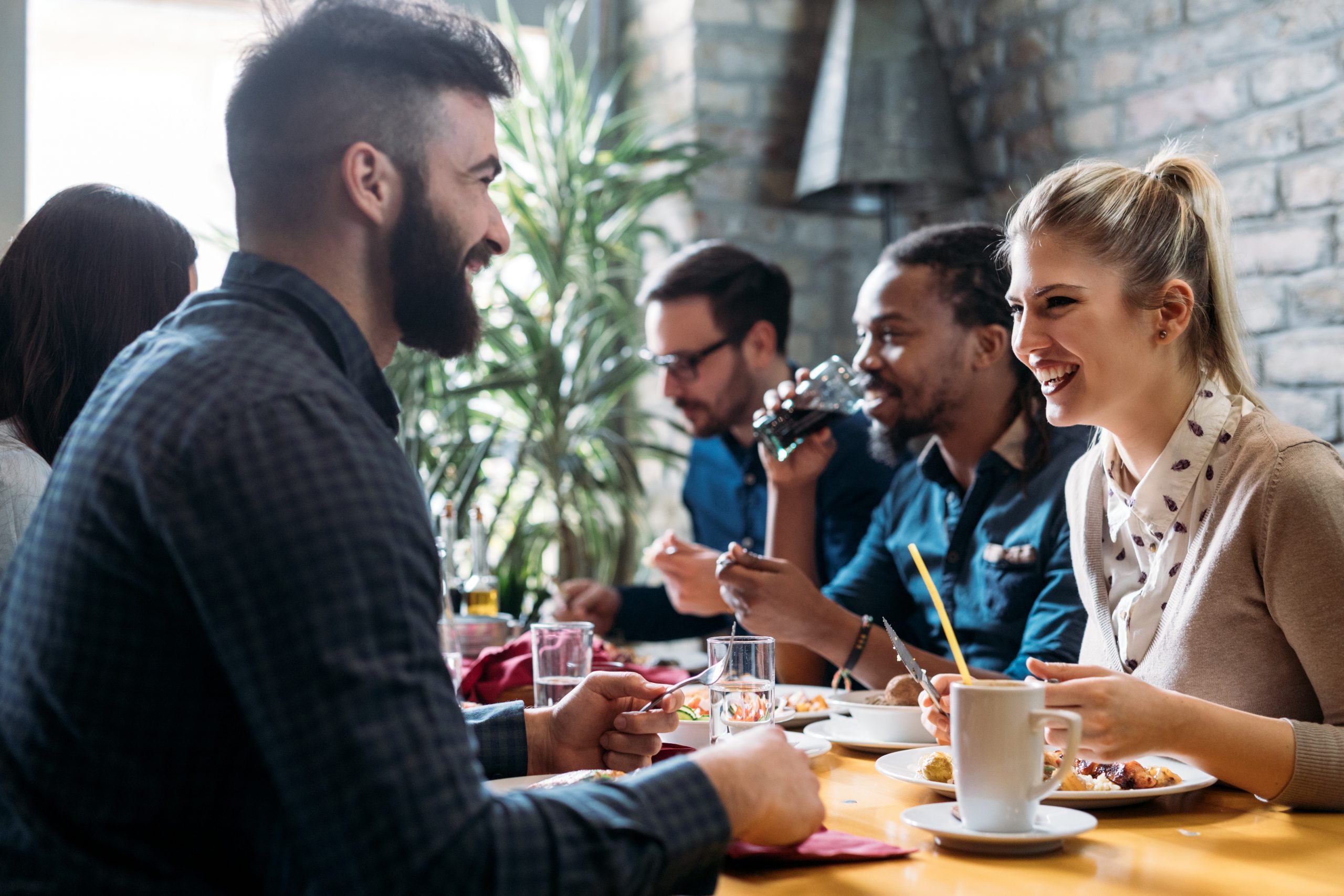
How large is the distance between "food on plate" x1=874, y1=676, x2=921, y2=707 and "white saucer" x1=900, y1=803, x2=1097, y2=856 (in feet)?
1.39

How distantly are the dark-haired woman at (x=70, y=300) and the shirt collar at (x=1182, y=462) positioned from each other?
52.8 inches

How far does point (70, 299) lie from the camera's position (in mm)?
1694

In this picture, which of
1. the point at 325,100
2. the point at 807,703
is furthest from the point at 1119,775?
the point at 325,100

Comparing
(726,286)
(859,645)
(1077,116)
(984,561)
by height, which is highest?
(1077,116)

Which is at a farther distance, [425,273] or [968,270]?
[968,270]

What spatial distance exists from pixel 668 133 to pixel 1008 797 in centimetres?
342

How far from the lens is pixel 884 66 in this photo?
383 centimetres

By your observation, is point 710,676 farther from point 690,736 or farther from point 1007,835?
point 1007,835

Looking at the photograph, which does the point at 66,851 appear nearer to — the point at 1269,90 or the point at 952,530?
the point at 952,530

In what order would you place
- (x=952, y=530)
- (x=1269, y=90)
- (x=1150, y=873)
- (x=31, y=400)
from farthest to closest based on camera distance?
(x=1269, y=90)
(x=952, y=530)
(x=31, y=400)
(x=1150, y=873)

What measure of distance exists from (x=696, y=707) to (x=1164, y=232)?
83 cm

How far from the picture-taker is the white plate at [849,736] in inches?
54.7

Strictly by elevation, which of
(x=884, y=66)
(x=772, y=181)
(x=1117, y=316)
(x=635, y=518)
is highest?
(x=884, y=66)

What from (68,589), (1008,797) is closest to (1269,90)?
(1008,797)
